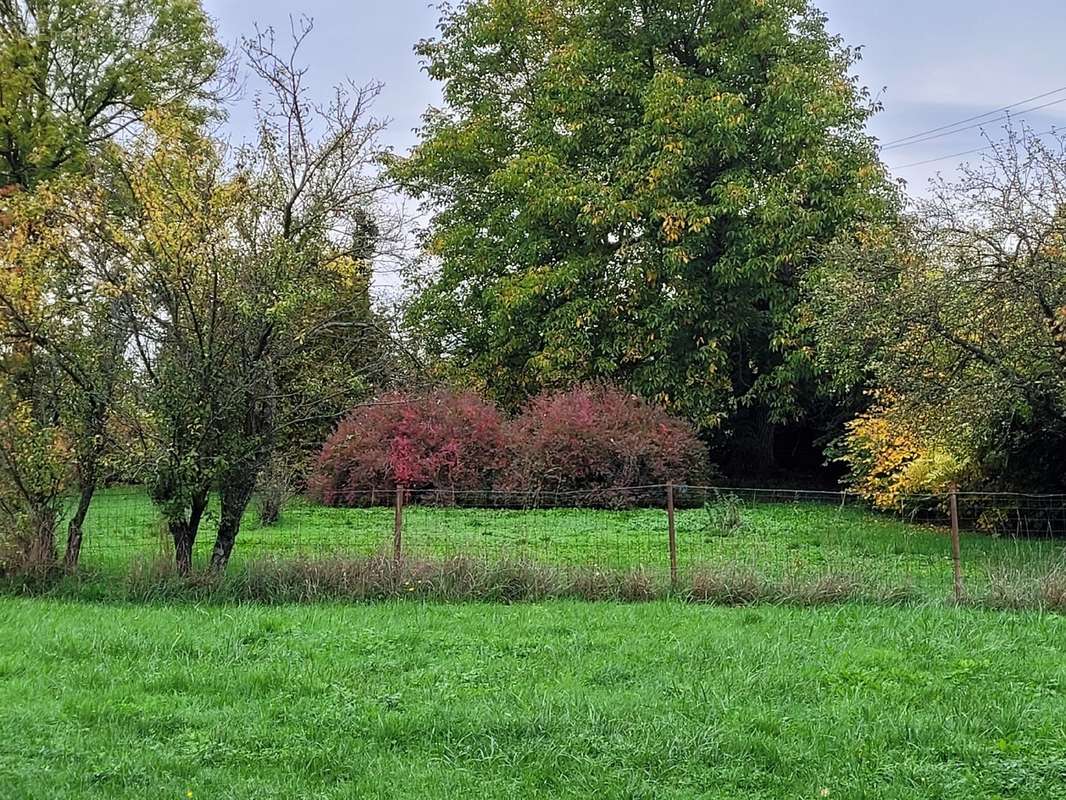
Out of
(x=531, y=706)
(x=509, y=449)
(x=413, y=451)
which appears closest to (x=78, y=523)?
(x=531, y=706)

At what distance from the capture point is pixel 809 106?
1720 cm

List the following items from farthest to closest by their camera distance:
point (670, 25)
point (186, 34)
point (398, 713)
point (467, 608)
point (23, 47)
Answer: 1. point (186, 34)
2. point (23, 47)
3. point (670, 25)
4. point (467, 608)
5. point (398, 713)

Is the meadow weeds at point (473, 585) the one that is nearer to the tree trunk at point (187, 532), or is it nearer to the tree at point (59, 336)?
the tree trunk at point (187, 532)

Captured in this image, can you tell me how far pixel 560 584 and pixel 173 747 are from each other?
4.53 metres

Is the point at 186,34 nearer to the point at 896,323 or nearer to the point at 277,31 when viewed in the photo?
the point at 277,31

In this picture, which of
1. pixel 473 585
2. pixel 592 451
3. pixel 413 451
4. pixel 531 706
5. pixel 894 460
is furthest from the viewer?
pixel 413 451

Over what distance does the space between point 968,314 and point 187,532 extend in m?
8.99

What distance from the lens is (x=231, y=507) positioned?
875cm

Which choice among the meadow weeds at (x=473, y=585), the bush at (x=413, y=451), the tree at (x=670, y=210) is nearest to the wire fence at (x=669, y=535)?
the meadow weeds at (x=473, y=585)

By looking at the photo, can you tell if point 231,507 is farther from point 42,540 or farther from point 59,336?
Answer: point 59,336

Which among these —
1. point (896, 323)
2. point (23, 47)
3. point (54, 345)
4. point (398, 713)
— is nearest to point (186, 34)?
point (23, 47)

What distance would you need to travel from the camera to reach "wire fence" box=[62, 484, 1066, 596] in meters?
8.57

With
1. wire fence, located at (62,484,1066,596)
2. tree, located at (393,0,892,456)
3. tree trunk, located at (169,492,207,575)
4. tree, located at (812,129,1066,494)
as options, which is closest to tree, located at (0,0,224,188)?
tree, located at (393,0,892,456)

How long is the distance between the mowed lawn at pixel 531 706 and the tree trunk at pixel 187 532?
141cm
